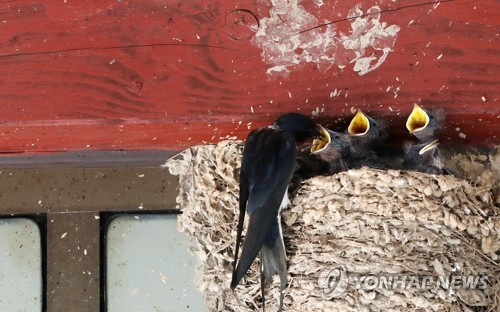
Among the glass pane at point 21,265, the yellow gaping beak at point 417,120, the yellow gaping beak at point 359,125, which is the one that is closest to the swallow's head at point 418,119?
the yellow gaping beak at point 417,120

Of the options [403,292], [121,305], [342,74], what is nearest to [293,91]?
[342,74]

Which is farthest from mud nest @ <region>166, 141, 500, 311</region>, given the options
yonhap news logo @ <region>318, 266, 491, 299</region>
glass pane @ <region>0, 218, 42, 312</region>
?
glass pane @ <region>0, 218, 42, 312</region>

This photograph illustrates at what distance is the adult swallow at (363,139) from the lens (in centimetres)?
303

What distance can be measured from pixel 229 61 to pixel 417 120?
20.5 inches

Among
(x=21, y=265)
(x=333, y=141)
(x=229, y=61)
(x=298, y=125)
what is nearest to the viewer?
(x=229, y=61)

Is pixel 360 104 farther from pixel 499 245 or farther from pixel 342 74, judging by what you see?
pixel 499 245

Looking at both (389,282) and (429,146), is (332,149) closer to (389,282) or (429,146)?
(429,146)

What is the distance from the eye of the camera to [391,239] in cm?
293

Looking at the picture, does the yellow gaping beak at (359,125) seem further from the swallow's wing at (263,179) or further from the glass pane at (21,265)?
the glass pane at (21,265)

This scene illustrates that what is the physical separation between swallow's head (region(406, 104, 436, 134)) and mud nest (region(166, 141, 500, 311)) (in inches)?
5.0

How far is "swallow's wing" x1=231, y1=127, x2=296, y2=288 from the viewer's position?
2924 mm

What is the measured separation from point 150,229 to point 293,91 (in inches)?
38.7

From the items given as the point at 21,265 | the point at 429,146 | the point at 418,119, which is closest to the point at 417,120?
the point at 418,119

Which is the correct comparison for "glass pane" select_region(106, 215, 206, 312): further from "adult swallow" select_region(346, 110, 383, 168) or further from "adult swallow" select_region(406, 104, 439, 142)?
"adult swallow" select_region(406, 104, 439, 142)
